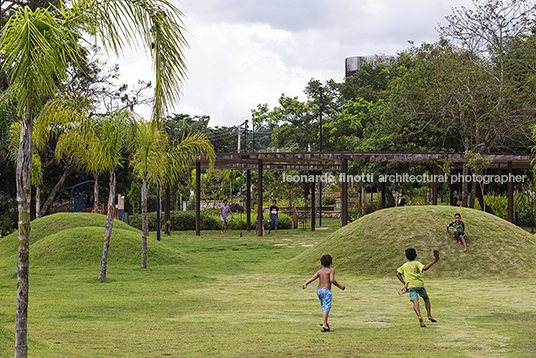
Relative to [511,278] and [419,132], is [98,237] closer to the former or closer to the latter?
[511,278]

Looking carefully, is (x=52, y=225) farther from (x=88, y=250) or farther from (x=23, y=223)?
(x=23, y=223)

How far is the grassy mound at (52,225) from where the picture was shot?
58.7 ft

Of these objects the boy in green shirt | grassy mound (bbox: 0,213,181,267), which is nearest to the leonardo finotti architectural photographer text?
the boy in green shirt

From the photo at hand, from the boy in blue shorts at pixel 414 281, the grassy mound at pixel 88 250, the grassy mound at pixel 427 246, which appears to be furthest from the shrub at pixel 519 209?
the boy in blue shorts at pixel 414 281

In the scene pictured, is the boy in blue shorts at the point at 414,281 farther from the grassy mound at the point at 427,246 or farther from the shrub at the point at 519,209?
the shrub at the point at 519,209

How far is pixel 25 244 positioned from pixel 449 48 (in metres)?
26.9

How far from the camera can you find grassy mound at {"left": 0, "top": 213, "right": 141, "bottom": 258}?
705 inches

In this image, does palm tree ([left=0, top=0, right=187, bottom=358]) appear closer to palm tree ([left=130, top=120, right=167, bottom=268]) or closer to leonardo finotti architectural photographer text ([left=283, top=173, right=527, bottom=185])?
palm tree ([left=130, top=120, right=167, bottom=268])

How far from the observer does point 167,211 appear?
26.5 metres

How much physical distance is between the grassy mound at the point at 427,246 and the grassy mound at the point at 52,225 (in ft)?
25.8

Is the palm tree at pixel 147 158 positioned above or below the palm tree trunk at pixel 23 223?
above

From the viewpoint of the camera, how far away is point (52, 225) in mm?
18656

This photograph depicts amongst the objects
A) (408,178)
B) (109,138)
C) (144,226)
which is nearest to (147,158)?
(144,226)

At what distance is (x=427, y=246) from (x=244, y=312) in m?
7.17
